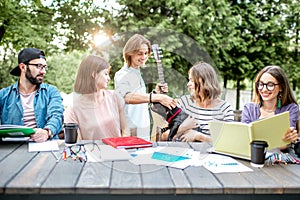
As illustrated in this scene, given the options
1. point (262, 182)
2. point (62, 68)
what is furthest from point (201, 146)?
point (62, 68)

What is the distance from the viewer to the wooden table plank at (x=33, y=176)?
117 cm

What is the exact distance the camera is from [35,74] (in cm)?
225

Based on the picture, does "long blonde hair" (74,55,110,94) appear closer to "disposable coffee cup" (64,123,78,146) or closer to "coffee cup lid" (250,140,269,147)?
"disposable coffee cup" (64,123,78,146)

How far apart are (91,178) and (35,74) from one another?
1205 millimetres

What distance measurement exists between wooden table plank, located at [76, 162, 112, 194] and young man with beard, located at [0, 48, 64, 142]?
81cm

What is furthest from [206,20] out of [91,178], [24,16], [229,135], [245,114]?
[91,178]

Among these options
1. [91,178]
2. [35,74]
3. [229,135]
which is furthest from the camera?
[35,74]

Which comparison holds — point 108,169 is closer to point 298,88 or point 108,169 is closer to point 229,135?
point 229,135

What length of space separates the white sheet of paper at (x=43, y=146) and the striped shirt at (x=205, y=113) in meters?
0.81

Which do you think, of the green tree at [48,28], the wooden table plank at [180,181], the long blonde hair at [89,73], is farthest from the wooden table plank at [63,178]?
the green tree at [48,28]

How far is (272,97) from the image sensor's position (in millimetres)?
2014

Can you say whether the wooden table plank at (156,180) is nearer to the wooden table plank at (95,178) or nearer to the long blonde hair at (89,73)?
the wooden table plank at (95,178)

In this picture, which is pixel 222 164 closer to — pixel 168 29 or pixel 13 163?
pixel 13 163

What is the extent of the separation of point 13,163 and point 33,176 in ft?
0.75
